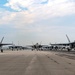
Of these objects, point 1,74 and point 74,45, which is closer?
point 1,74

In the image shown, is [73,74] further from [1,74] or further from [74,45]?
[74,45]

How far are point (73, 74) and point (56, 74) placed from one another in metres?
1.12

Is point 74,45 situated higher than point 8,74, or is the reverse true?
point 74,45

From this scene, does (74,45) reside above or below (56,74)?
above

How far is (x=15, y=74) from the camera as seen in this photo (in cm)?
1555

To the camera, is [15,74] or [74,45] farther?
[74,45]

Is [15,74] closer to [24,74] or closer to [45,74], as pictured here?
[24,74]

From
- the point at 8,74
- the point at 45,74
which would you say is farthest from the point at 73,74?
the point at 8,74

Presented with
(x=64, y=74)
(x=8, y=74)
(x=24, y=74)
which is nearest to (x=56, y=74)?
(x=64, y=74)

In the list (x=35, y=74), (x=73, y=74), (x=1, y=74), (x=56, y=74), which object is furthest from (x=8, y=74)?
(x=73, y=74)

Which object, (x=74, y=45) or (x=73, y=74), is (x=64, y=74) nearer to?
(x=73, y=74)

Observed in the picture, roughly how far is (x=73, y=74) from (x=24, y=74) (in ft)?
10.3

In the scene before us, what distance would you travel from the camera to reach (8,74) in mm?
15672

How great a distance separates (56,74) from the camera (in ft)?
52.0
